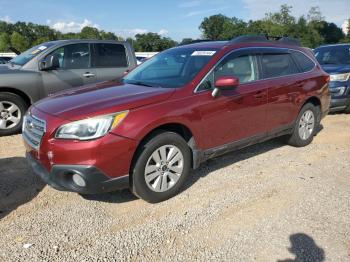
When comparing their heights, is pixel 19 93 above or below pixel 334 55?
below

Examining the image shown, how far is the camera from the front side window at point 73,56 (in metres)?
7.32

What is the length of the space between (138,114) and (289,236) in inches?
72.4

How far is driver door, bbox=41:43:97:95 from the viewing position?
704cm

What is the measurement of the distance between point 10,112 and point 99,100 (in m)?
3.59

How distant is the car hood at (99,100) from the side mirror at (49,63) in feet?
9.12

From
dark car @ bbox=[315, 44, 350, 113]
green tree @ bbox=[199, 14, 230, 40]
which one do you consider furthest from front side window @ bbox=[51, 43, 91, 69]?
green tree @ bbox=[199, 14, 230, 40]

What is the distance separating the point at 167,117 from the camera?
12.8 feet

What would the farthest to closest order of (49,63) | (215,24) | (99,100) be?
(215,24) → (49,63) → (99,100)

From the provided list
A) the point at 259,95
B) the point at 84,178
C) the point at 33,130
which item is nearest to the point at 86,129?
the point at 84,178

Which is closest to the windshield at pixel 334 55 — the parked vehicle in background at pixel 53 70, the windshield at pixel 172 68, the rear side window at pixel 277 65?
the rear side window at pixel 277 65

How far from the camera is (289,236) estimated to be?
11.3ft

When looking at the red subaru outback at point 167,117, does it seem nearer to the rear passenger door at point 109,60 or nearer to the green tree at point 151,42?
the rear passenger door at point 109,60

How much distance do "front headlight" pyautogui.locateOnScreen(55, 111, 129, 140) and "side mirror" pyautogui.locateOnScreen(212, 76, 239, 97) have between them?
1389mm

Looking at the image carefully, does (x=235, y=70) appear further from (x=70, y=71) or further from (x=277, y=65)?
(x=70, y=71)
